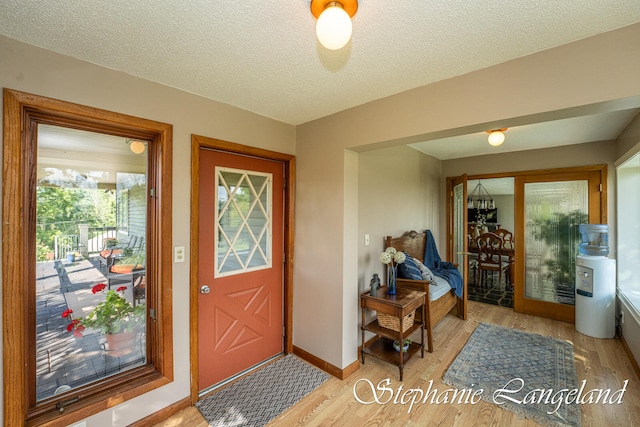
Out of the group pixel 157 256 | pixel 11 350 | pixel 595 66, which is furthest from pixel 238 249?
pixel 595 66

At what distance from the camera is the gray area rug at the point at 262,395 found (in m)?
1.94

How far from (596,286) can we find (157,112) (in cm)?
486

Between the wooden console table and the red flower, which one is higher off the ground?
the red flower

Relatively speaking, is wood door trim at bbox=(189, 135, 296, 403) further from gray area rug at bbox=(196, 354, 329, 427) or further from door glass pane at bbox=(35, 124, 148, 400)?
door glass pane at bbox=(35, 124, 148, 400)

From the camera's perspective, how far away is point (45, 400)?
1.60 m

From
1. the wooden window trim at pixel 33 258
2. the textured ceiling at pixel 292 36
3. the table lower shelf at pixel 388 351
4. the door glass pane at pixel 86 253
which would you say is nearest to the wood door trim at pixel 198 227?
the wooden window trim at pixel 33 258

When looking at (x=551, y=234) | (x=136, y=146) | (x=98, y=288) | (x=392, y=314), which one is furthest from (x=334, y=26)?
(x=551, y=234)

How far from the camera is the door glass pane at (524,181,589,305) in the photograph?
3.64 m

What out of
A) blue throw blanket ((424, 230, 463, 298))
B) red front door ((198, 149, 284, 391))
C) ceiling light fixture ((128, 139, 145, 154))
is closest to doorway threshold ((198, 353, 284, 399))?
red front door ((198, 149, 284, 391))

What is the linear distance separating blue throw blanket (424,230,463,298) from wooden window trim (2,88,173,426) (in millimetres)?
3202

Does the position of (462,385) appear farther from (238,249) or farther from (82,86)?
(82,86)

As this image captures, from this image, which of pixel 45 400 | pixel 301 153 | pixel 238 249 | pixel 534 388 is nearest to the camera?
pixel 45 400

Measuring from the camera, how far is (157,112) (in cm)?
189

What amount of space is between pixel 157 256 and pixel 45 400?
987mm
